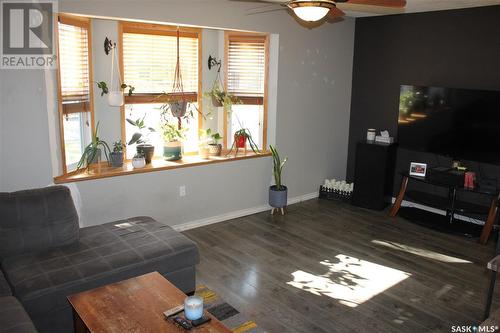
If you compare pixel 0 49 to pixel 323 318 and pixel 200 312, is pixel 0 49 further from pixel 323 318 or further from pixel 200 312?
pixel 323 318

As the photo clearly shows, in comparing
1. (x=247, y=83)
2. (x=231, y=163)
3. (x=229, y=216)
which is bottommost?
(x=229, y=216)

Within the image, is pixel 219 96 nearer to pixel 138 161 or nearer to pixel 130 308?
pixel 138 161

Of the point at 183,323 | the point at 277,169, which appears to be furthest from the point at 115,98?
the point at 183,323

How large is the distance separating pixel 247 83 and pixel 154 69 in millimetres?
1143

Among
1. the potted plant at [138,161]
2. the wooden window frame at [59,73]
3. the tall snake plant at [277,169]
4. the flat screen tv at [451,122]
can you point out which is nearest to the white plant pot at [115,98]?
the wooden window frame at [59,73]

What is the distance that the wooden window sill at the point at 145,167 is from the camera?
4.06 meters

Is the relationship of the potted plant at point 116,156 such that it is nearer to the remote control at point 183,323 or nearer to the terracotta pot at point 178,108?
the terracotta pot at point 178,108

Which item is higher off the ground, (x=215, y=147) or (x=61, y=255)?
(x=215, y=147)

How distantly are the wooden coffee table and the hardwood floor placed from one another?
0.81 metres

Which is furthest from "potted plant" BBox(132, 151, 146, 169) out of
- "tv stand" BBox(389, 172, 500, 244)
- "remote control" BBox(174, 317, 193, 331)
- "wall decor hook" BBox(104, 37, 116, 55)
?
"tv stand" BBox(389, 172, 500, 244)

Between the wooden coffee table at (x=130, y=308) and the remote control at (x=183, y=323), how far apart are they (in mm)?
21

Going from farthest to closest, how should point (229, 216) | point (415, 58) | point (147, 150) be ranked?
1. point (415, 58)
2. point (229, 216)
3. point (147, 150)

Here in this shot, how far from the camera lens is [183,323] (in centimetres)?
232

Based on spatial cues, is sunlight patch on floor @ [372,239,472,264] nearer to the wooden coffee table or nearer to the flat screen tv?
the flat screen tv
